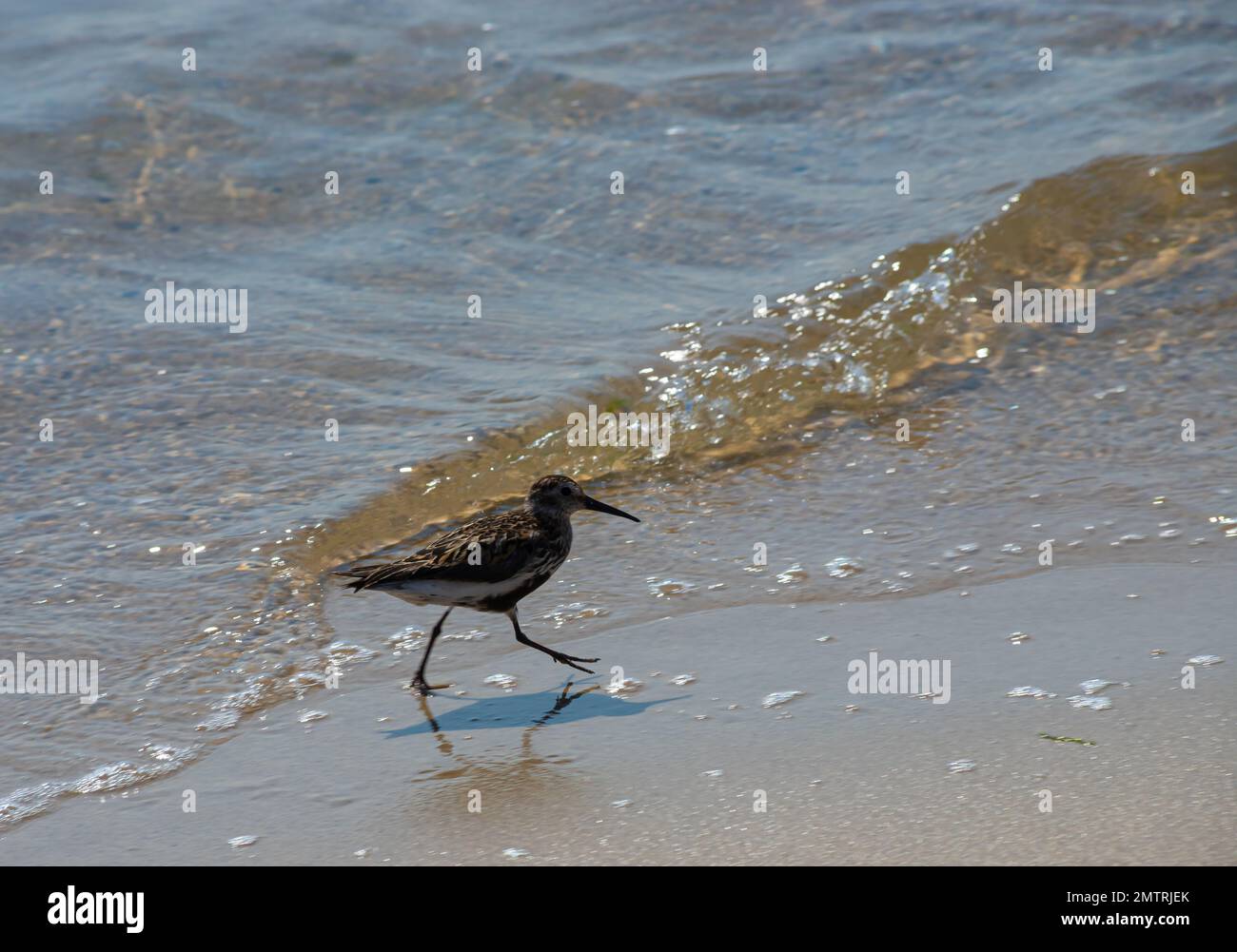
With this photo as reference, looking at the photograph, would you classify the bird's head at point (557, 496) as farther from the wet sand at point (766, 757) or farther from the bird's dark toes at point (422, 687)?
the bird's dark toes at point (422, 687)

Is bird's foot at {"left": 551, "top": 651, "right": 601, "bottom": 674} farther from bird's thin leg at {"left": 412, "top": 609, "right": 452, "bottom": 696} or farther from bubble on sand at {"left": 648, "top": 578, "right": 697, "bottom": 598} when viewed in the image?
bubble on sand at {"left": 648, "top": 578, "right": 697, "bottom": 598}

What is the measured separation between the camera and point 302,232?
11523 millimetres

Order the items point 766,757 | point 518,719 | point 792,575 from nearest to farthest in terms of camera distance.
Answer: point 766,757
point 518,719
point 792,575

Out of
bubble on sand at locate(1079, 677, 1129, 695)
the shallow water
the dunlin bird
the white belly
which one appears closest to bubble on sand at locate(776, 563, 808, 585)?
the shallow water

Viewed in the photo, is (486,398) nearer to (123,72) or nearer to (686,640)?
(686,640)

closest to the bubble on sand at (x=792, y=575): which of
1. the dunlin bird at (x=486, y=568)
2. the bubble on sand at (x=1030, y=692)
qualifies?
the dunlin bird at (x=486, y=568)

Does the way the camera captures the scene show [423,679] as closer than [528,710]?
No

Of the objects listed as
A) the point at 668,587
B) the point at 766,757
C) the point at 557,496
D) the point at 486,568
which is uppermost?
the point at 557,496

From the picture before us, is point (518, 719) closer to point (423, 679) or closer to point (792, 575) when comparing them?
point (423, 679)

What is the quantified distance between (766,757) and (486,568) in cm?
152

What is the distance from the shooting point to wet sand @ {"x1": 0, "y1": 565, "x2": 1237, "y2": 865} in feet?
14.4

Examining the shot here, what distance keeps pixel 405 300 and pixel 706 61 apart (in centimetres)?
543

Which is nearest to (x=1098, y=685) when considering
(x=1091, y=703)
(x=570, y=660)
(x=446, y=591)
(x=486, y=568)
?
(x=1091, y=703)

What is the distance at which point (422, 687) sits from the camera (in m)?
5.84
